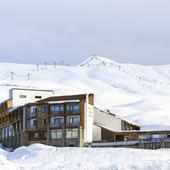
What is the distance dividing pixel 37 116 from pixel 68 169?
53.4 meters

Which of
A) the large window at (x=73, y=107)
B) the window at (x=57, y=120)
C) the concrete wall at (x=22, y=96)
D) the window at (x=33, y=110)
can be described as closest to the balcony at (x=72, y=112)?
the large window at (x=73, y=107)

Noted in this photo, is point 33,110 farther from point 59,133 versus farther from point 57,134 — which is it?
point 59,133

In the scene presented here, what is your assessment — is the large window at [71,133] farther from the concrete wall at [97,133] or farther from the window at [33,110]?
the window at [33,110]

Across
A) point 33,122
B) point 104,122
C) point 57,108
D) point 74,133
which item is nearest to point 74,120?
point 74,133

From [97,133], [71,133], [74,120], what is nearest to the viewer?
[71,133]

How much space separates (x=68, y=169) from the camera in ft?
141

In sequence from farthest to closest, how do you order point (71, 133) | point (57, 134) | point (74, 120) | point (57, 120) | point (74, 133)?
point (57, 120) → point (57, 134) → point (74, 120) → point (71, 133) → point (74, 133)

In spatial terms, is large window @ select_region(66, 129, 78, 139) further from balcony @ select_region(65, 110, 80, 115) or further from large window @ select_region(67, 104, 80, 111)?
large window @ select_region(67, 104, 80, 111)

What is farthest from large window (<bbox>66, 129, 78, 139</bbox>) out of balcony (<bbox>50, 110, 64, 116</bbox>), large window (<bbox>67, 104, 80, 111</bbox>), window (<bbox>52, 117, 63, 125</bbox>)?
large window (<bbox>67, 104, 80, 111</bbox>)

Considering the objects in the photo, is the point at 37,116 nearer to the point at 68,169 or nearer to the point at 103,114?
the point at 103,114

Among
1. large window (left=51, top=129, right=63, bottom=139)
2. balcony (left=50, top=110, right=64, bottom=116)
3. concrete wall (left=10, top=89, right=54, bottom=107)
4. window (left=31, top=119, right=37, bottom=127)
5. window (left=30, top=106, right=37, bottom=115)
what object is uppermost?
concrete wall (left=10, top=89, right=54, bottom=107)

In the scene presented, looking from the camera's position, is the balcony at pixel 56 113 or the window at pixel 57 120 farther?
the balcony at pixel 56 113

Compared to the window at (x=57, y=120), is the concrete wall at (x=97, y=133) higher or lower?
lower

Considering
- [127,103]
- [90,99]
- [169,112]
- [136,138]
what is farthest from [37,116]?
[127,103]
